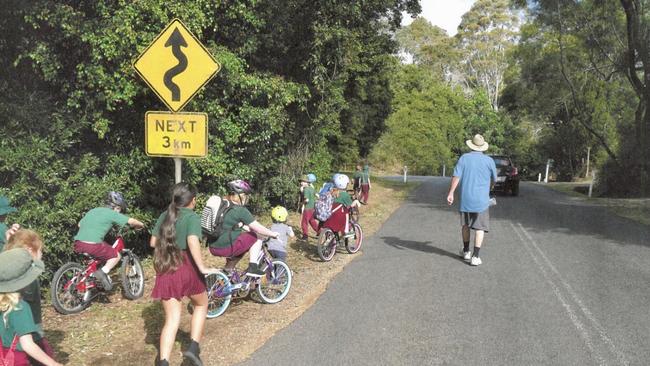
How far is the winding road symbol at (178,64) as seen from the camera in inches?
242

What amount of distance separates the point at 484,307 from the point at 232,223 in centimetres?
317

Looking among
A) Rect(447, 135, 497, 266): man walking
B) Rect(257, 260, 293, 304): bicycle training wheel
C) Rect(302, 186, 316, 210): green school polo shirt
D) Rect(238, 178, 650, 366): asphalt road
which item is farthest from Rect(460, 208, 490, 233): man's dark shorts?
Rect(302, 186, 316, 210): green school polo shirt

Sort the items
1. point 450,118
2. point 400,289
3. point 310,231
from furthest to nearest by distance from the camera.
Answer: point 450,118 < point 310,231 < point 400,289

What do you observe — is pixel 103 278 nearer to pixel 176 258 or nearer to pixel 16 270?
pixel 176 258

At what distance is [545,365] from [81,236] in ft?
17.9

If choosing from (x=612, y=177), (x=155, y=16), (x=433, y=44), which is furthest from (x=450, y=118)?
(x=155, y=16)

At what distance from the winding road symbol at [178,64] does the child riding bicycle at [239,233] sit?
1254 mm

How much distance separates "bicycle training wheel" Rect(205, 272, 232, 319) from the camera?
20.9 ft

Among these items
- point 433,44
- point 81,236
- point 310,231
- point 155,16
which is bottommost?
point 310,231

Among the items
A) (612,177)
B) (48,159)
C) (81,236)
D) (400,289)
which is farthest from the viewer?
(612,177)

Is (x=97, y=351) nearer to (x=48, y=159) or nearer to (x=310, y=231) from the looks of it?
(x=48, y=159)

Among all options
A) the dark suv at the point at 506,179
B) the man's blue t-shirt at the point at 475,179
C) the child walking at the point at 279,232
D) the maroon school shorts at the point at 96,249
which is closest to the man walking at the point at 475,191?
the man's blue t-shirt at the point at 475,179

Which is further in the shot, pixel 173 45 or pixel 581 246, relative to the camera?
pixel 581 246

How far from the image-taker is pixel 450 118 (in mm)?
62125
